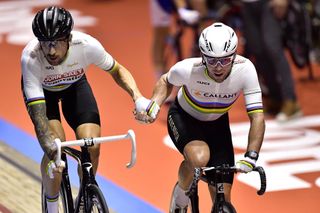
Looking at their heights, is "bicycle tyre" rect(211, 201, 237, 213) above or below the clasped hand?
below

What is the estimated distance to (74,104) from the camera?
19.9ft

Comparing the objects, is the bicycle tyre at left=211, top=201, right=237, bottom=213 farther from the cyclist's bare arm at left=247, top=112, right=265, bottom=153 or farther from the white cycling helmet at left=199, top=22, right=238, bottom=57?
the white cycling helmet at left=199, top=22, right=238, bottom=57

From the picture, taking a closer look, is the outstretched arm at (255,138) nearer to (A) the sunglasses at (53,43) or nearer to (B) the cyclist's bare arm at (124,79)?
(B) the cyclist's bare arm at (124,79)

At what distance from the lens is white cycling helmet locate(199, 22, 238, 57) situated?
17.9 feet

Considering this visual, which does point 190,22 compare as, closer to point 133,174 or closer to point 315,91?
point 315,91

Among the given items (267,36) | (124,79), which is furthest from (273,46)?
(124,79)

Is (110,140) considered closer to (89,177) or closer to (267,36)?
(89,177)

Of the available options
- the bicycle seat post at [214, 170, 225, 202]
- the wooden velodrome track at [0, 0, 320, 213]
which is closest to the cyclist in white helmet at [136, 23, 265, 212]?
the bicycle seat post at [214, 170, 225, 202]

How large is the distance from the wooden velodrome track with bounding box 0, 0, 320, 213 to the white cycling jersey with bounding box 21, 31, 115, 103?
162cm

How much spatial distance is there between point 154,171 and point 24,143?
1611 millimetres

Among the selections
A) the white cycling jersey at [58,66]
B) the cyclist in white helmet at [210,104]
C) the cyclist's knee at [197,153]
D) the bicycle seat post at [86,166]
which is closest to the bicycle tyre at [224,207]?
the cyclist in white helmet at [210,104]

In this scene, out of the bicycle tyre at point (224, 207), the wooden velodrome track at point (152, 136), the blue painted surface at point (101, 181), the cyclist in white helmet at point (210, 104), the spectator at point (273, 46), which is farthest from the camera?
the spectator at point (273, 46)

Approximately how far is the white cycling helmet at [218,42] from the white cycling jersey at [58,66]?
797 millimetres

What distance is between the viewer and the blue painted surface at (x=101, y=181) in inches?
284
